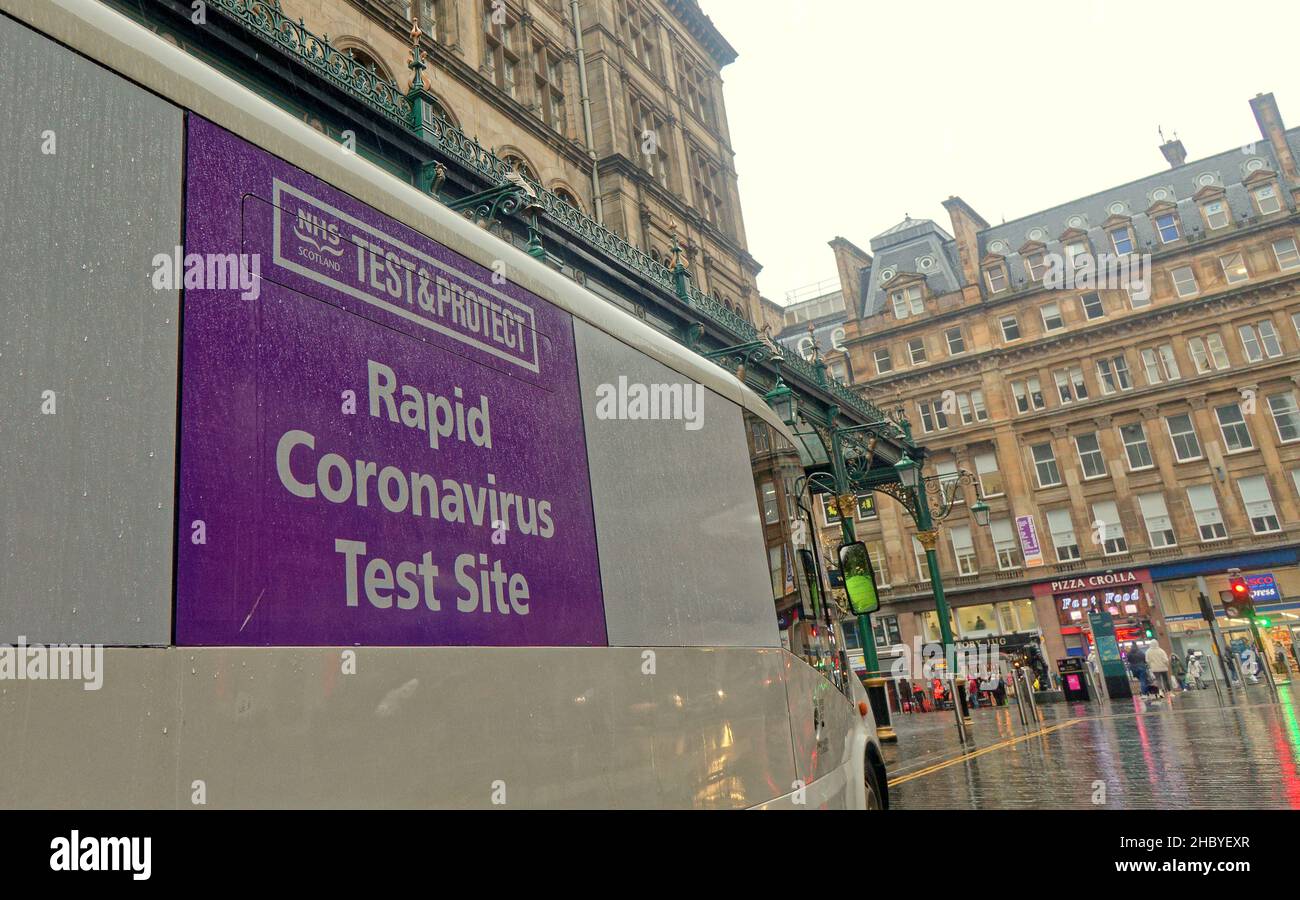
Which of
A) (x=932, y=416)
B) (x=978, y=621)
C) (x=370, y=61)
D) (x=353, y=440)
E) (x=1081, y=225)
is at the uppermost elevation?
(x=1081, y=225)

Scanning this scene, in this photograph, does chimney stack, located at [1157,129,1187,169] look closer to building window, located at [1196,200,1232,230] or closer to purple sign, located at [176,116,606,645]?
building window, located at [1196,200,1232,230]

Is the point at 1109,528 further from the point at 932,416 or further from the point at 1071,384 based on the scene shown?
the point at 932,416

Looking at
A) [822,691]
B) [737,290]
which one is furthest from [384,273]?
[737,290]

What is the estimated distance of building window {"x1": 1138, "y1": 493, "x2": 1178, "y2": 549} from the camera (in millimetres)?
43750

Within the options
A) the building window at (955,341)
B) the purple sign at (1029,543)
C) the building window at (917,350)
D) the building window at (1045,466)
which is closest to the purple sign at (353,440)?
the purple sign at (1029,543)

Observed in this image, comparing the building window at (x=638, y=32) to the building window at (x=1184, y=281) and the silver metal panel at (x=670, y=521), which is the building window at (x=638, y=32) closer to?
the silver metal panel at (x=670, y=521)

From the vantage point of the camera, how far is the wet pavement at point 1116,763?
841 cm

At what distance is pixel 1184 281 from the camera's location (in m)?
46.6

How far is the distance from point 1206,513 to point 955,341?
1580 centimetres

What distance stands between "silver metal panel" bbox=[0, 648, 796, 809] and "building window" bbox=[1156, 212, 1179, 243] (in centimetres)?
5338

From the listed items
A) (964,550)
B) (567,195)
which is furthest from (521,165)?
(964,550)

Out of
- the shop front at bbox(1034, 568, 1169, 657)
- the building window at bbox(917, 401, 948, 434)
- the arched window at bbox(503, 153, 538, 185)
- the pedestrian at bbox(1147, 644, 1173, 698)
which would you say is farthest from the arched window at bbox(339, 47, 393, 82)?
the building window at bbox(917, 401, 948, 434)

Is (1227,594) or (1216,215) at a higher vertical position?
(1216,215)
